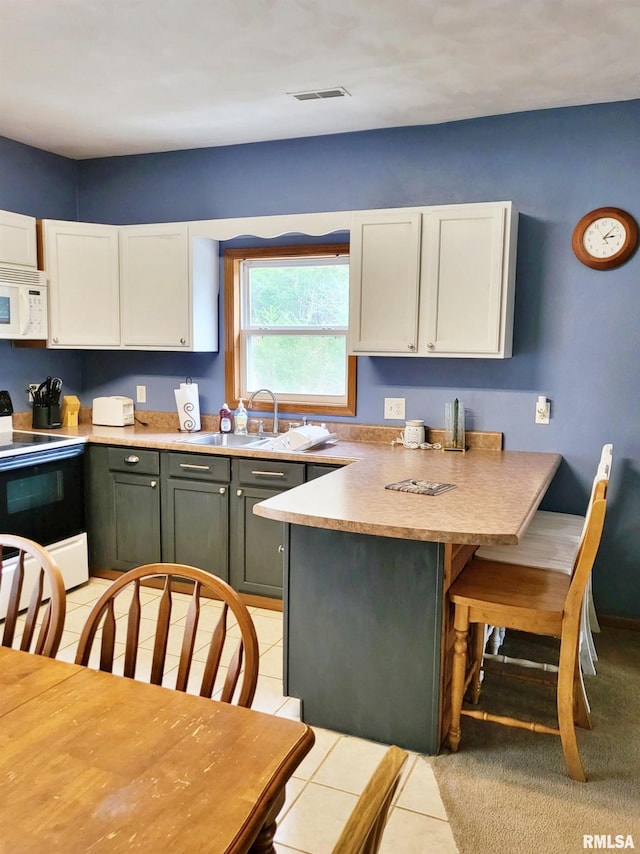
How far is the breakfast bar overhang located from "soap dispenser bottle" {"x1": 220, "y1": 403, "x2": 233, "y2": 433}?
1599mm

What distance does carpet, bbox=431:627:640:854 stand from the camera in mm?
1961

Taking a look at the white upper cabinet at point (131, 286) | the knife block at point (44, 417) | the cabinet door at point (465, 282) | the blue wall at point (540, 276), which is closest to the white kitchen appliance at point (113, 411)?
the knife block at point (44, 417)

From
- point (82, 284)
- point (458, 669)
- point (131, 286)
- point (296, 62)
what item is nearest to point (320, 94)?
point (296, 62)

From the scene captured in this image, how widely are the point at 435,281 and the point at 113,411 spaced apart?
217cm

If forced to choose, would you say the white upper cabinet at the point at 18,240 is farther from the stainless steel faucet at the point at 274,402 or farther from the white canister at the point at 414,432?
the white canister at the point at 414,432

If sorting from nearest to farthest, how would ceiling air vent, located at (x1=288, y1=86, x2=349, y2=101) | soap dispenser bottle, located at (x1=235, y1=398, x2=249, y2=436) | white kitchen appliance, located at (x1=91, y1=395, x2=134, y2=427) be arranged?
ceiling air vent, located at (x1=288, y1=86, x2=349, y2=101) → soap dispenser bottle, located at (x1=235, y1=398, x2=249, y2=436) → white kitchen appliance, located at (x1=91, y1=395, x2=134, y2=427)

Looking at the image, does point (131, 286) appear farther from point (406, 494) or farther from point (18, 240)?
point (406, 494)

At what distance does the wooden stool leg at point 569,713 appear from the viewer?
2.20 m

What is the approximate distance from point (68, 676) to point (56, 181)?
377 centimetres

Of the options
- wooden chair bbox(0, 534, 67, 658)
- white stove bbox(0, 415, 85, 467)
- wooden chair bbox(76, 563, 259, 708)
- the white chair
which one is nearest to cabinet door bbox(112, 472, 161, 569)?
white stove bbox(0, 415, 85, 467)

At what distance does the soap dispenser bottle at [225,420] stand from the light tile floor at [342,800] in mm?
Result: 1779

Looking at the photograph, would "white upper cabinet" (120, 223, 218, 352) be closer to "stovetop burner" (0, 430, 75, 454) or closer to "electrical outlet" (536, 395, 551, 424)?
"stovetop burner" (0, 430, 75, 454)

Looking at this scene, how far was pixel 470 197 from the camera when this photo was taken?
355 cm

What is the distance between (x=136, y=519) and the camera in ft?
12.7
